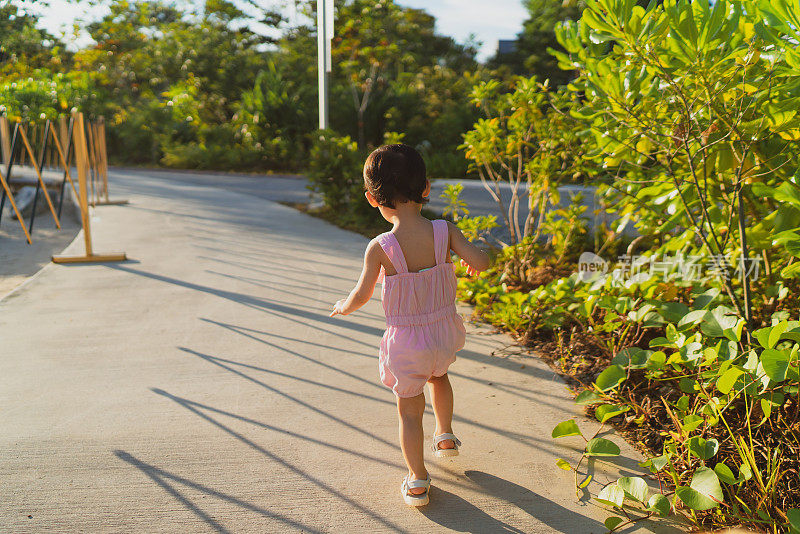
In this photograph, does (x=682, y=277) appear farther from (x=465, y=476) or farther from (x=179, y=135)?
(x=179, y=135)

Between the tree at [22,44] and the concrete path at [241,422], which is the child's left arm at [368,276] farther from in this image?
the tree at [22,44]

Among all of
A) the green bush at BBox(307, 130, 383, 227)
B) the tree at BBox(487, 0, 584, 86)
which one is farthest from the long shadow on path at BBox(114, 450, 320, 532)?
the tree at BBox(487, 0, 584, 86)

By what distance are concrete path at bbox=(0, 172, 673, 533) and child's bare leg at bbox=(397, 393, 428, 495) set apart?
0.12 meters

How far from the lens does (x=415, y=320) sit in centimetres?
226

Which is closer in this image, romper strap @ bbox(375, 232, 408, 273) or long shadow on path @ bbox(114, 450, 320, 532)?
long shadow on path @ bbox(114, 450, 320, 532)

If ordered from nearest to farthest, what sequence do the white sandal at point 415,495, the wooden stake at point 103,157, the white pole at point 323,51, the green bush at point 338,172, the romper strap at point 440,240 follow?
the white sandal at point 415,495, the romper strap at point 440,240, the green bush at point 338,172, the white pole at point 323,51, the wooden stake at point 103,157

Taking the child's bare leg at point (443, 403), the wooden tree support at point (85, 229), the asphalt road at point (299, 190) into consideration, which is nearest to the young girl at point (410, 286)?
the child's bare leg at point (443, 403)

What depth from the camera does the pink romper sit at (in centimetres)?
223

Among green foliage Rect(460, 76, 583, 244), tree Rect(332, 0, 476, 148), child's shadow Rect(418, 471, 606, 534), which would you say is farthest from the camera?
tree Rect(332, 0, 476, 148)

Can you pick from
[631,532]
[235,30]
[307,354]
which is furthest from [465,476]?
[235,30]

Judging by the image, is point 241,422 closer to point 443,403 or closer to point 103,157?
point 443,403

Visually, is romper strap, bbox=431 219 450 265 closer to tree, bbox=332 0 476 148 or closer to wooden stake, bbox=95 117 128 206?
wooden stake, bbox=95 117 128 206

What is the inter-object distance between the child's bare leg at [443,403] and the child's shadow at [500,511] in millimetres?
195

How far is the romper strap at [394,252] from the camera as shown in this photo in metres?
2.22
